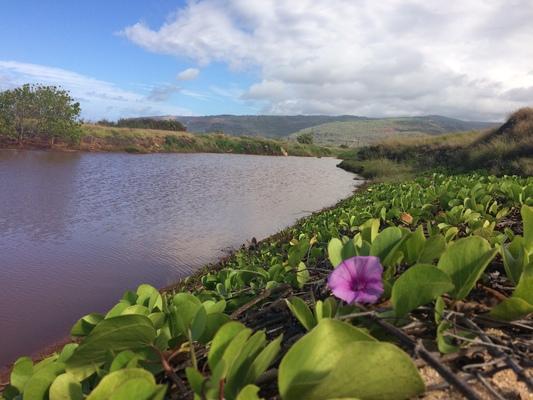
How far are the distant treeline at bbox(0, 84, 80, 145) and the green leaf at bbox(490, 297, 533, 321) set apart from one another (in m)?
36.3

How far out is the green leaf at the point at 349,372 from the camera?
1.80ft

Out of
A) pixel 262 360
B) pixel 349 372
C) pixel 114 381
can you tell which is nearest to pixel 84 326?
Answer: pixel 114 381

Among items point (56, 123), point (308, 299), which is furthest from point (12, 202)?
point (56, 123)

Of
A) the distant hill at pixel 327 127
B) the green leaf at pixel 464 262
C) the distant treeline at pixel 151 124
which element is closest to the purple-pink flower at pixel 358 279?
the green leaf at pixel 464 262

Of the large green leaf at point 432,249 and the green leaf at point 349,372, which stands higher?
the large green leaf at point 432,249

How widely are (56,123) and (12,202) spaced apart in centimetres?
2212

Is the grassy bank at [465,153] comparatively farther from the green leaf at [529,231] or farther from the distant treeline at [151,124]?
the distant treeline at [151,124]

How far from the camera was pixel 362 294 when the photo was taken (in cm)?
84

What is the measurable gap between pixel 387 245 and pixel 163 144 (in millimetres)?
44219

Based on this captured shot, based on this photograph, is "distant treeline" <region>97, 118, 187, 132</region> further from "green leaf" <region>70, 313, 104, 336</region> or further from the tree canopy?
"green leaf" <region>70, 313, 104, 336</region>

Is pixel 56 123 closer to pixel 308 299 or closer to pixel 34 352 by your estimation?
→ pixel 34 352

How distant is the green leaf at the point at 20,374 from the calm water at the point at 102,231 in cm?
496

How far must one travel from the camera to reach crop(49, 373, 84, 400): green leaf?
0.72 metres

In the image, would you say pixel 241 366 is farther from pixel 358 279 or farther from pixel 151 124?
pixel 151 124
